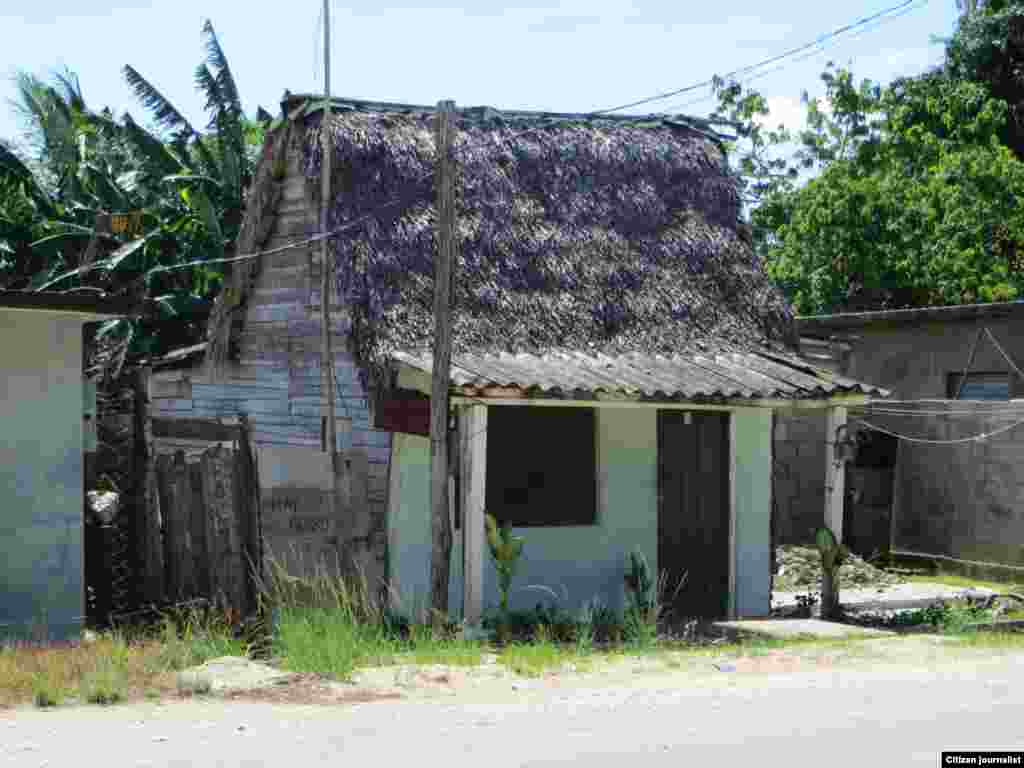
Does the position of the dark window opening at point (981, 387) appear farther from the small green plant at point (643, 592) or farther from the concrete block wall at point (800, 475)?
the small green plant at point (643, 592)

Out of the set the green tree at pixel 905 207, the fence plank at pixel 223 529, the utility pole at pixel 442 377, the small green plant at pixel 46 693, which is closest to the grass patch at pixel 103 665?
the small green plant at pixel 46 693

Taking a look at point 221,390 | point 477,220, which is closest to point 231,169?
point 221,390

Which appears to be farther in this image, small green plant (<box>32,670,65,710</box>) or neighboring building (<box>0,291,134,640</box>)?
neighboring building (<box>0,291,134,640</box>)

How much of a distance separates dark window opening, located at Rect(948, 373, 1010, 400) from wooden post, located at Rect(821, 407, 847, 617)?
6.23 metres

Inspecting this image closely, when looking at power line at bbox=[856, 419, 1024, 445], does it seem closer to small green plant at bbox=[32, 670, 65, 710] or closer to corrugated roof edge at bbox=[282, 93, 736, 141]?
corrugated roof edge at bbox=[282, 93, 736, 141]

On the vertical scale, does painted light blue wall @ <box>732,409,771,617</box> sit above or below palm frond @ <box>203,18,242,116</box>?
below

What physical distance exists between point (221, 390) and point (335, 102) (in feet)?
11.3

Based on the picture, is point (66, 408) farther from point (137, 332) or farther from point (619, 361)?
point (137, 332)

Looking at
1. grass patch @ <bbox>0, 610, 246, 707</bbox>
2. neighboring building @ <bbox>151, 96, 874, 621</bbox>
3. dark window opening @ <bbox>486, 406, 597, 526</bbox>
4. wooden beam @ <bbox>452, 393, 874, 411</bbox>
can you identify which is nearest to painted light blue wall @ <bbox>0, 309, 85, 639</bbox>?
grass patch @ <bbox>0, 610, 246, 707</bbox>

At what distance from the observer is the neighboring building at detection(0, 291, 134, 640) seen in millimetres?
11594

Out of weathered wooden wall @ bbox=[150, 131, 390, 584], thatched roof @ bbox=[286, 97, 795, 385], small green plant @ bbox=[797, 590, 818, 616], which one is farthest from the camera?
small green plant @ bbox=[797, 590, 818, 616]

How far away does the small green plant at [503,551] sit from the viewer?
12.5m

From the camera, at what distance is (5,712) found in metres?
8.48

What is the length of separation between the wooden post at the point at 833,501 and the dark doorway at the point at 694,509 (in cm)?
95
